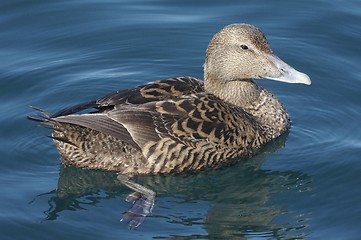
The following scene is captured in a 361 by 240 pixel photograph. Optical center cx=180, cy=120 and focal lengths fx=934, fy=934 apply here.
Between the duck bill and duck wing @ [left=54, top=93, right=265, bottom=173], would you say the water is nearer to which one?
duck wing @ [left=54, top=93, right=265, bottom=173]

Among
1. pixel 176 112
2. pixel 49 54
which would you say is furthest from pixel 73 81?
pixel 176 112

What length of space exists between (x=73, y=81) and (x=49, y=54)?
2.90 feet

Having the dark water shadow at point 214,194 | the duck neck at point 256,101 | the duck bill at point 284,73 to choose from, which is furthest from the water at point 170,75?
the duck bill at point 284,73

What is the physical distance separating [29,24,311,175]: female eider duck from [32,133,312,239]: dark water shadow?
0.15m

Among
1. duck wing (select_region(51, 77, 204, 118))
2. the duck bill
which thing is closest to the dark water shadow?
duck wing (select_region(51, 77, 204, 118))

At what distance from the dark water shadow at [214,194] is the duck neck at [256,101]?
48 cm

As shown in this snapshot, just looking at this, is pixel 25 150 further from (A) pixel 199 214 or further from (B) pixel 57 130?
(A) pixel 199 214

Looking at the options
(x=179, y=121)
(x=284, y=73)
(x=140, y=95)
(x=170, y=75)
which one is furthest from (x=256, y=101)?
(x=170, y=75)

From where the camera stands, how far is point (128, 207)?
28.8 feet

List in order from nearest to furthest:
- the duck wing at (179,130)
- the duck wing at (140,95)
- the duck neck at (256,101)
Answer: the duck wing at (179,130) → the duck wing at (140,95) → the duck neck at (256,101)

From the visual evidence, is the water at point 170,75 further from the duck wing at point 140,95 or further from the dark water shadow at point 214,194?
the duck wing at point 140,95

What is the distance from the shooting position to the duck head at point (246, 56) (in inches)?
376

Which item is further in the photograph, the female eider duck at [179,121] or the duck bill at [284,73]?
the duck bill at [284,73]

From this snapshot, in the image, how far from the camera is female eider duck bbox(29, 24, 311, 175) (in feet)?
29.5
